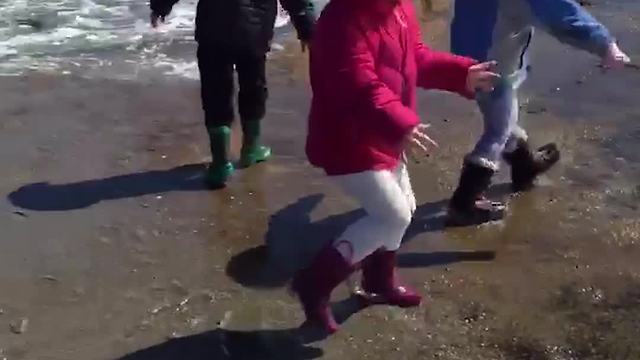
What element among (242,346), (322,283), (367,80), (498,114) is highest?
(367,80)

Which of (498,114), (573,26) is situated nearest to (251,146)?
(498,114)

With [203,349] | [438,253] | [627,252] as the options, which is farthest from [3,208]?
[627,252]

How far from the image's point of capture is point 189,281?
14.3 ft

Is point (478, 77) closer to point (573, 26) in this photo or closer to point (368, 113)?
point (368, 113)

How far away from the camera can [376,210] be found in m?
3.74

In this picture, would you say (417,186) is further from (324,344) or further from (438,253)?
(324,344)

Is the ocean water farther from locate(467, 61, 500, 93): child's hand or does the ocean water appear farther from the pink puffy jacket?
locate(467, 61, 500, 93): child's hand

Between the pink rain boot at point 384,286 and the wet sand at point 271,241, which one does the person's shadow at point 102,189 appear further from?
the pink rain boot at point 384,286

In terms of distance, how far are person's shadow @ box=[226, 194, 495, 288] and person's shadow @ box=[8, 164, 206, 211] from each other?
2.08 ft

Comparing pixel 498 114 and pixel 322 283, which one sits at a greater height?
pixel 498 114

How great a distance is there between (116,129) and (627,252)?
9.77 ft

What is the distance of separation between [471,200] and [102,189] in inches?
72.6

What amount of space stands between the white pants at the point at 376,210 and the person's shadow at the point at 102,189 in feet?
5.63

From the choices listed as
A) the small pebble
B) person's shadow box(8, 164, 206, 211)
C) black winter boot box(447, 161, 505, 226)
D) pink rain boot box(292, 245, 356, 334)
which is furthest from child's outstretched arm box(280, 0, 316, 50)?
the small pebble
